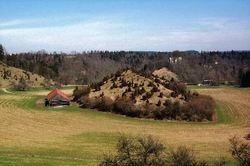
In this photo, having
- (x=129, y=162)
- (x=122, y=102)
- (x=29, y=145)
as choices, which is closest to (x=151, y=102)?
(x=122, y=102)

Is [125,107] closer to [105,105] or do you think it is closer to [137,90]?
[105,105]

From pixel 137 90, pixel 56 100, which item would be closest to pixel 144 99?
pixel 137 90

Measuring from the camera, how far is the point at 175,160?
2339cm

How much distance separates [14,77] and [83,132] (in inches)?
3895

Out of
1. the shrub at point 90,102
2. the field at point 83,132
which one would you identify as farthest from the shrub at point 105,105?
the field at point 83,132

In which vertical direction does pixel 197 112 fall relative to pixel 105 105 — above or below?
below

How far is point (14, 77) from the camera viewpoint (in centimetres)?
15038

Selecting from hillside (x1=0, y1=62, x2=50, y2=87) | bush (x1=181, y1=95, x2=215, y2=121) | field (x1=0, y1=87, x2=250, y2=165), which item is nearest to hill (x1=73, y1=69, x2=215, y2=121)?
bush (x1=181, y1=95, x2=215, y2=121)

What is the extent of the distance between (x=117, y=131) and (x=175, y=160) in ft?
114

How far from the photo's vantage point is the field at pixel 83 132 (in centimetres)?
4131

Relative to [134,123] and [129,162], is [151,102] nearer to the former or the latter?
[134,123]

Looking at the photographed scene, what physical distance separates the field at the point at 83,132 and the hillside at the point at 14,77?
2362 inches

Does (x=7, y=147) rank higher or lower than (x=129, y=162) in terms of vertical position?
lower

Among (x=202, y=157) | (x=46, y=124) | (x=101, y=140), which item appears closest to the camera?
(x=202, y=157)
